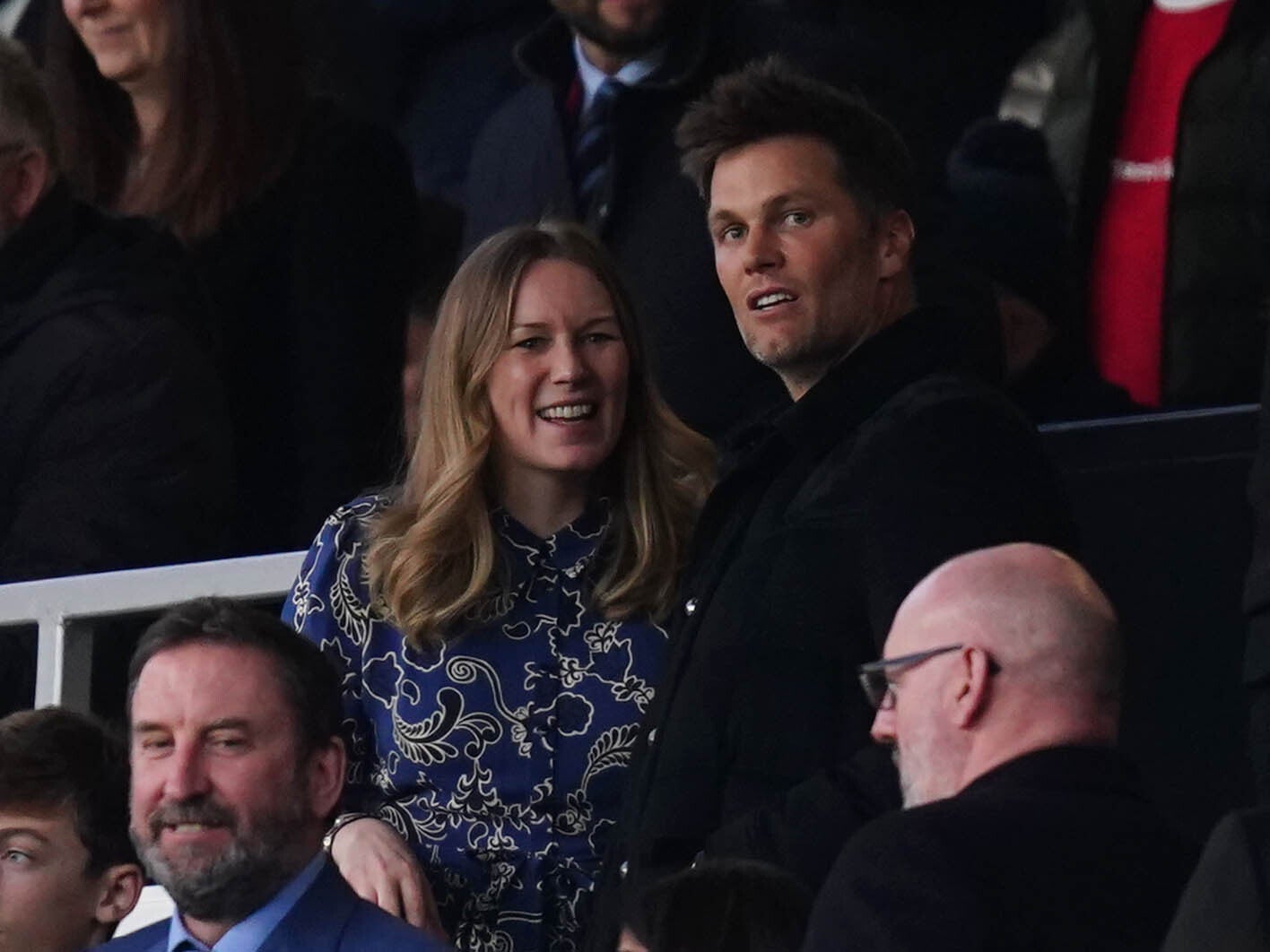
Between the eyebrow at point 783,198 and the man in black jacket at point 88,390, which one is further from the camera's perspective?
the man in black jacket at point 88,390

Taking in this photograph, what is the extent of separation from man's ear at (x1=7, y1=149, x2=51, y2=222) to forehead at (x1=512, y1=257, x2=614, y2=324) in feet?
4.55

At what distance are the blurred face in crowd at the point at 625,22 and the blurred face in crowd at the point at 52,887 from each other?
1766 millimetres

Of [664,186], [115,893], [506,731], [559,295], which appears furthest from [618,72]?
[115,893]

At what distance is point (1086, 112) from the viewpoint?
5.16 metres

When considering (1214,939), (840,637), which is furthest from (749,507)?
(1214,939)

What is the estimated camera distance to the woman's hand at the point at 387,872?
3.96 meters

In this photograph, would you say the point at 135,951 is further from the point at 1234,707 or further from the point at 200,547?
the point at 1234,707

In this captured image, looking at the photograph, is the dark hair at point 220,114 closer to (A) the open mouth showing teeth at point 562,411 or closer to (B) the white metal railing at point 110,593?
(B) the white metal railing at point 110,593

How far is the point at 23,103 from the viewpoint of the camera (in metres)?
5.43

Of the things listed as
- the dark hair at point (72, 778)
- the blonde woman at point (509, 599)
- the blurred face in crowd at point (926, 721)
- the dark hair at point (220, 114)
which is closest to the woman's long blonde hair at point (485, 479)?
the blonde woman at point (509, 599)

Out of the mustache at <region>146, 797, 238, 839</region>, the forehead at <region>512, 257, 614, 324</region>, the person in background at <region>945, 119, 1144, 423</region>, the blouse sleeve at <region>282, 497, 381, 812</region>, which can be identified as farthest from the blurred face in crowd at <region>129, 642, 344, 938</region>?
the person in background at <region>945, 119, 1144, 423</region>

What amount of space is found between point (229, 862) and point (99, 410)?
1.40 meters

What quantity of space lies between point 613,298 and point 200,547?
1.27 metres

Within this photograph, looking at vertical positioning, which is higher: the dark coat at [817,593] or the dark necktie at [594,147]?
the dark necktie at [594,147]
